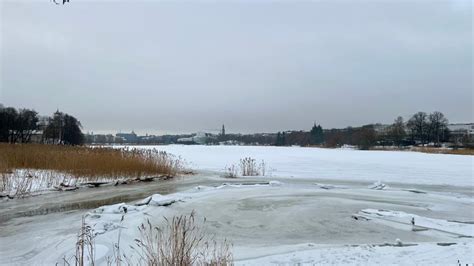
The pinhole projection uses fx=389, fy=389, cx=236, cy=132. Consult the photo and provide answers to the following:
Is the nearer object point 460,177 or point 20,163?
point 20,163

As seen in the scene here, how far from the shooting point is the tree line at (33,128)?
37.8m

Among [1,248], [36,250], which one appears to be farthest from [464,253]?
[1,248]

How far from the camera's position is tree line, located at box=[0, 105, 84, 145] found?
37.8 metres

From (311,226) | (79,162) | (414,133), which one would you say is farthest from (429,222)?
(414,133)

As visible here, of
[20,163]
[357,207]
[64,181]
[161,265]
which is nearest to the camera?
[161,265]

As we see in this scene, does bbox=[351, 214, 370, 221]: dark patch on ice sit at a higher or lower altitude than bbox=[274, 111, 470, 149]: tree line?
lower

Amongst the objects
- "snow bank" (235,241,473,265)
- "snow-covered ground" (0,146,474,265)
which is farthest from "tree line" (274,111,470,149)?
"snow bank" (235,241,473,265)

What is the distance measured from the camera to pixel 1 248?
5246 millimetres

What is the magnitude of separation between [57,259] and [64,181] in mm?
8341

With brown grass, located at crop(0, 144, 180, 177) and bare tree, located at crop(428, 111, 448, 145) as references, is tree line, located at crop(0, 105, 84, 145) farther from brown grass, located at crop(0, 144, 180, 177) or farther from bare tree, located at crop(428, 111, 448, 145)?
bare tree, located at crop(428, 111, 448, 145)

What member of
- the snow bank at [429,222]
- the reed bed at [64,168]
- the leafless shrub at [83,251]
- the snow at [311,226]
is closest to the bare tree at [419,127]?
the reed bed at [64,168]

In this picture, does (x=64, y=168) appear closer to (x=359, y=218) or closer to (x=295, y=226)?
(x=295, y=226)

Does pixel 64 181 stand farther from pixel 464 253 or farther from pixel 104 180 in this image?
pixel 464 253

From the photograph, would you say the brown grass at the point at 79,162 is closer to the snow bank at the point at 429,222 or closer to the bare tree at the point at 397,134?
the snow bank at the point at 429,222
